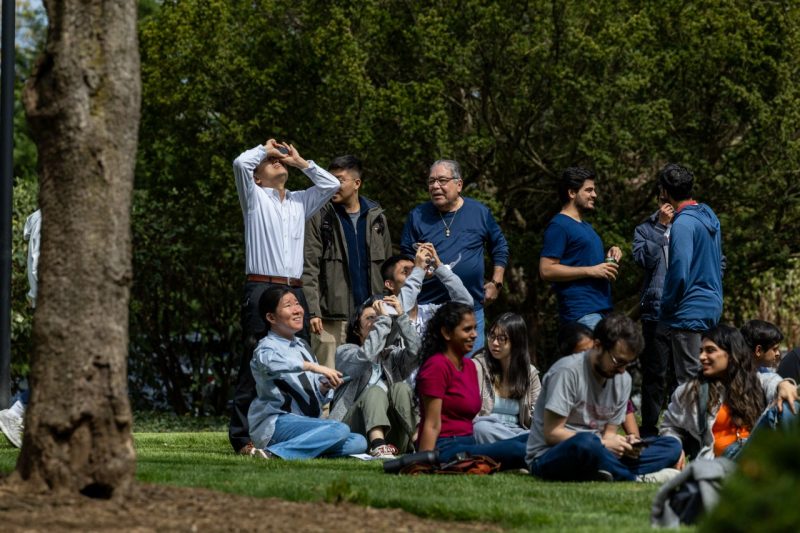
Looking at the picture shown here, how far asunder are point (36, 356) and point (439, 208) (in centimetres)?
560

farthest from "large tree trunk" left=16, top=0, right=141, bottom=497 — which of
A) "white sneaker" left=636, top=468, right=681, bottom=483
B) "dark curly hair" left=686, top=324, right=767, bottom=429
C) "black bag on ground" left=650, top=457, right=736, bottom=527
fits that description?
"dark curly hair" left=686, top=324, right=767, bottom=429

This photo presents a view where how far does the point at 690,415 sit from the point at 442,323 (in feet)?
5.60

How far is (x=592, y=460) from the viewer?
8.54 metres

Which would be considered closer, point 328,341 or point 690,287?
point 690,287

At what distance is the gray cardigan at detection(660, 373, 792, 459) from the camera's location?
9.12 metres

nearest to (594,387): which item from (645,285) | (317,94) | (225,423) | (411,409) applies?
(411,409)

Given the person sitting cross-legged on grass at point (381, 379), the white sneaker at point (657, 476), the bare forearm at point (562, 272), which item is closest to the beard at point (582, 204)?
the bare forearm at point (562, 272)

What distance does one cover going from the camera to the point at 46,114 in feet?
22.5

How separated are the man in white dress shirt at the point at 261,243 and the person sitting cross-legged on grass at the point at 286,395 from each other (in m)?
0.23

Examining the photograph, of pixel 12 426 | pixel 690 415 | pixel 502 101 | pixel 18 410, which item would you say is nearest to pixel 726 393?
pixel 690 415

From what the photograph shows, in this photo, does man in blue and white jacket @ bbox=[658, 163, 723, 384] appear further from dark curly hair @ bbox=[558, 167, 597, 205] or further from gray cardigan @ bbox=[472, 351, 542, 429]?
gray cardigan @ bbox=[472, 351, 542, 429]

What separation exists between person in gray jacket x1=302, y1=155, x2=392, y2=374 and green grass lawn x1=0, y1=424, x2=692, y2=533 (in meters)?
2.31

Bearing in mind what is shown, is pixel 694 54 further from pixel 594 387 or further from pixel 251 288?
pixel 594 387

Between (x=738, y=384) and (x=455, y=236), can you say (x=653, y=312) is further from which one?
(x=738, y=384)
